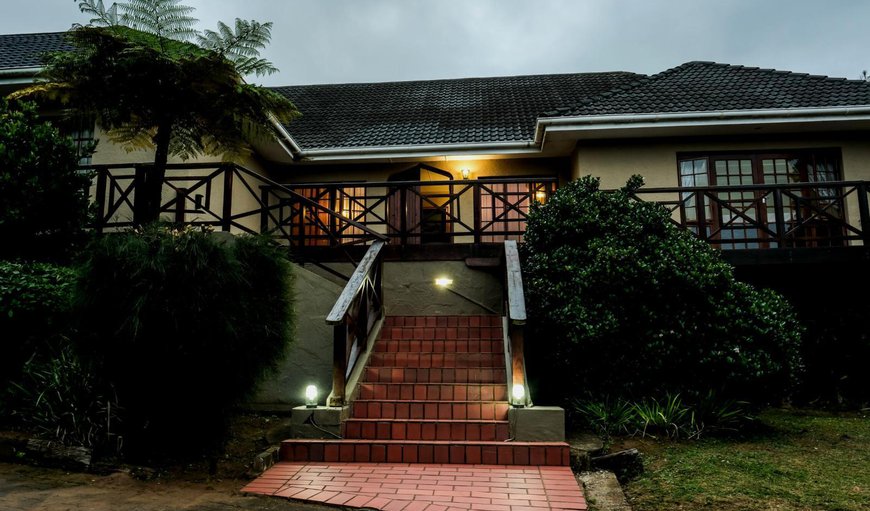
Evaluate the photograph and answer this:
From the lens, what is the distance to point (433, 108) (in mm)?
14625

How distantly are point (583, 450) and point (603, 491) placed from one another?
32.1 inches

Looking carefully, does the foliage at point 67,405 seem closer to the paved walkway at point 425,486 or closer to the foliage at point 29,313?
the foliage at point 29,313

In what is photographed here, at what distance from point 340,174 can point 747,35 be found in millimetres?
122201

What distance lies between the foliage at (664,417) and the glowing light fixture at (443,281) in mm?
2974

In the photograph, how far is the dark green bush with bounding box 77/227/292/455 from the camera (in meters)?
4.70

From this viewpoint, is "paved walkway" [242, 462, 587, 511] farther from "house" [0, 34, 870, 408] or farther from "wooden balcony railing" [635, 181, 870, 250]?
"wooden balcony railing" [635, 181, 870, 250]

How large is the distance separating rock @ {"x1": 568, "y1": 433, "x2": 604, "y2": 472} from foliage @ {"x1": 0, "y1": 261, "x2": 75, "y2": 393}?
5049mm

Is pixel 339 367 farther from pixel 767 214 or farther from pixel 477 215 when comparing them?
pixel 767 214

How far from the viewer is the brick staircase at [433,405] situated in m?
5.13

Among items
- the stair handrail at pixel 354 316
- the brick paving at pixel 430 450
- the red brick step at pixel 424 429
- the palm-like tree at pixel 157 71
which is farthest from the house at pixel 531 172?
the red brick step at pixel 424 429

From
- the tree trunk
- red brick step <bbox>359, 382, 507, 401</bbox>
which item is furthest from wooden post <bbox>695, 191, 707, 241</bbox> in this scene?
the tree trunk

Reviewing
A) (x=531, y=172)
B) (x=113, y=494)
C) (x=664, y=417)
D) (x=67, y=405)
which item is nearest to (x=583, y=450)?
(x=664, y=417)

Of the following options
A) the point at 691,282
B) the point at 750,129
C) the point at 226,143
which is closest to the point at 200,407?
the point at 226,143

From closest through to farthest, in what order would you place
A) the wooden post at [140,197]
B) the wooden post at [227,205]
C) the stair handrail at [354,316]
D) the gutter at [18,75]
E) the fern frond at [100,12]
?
the stair handrail at [354,316] → the fern frond at [100,12] → the wooden post at [140,197] → the wooden post at [227,205] → the gutter at [18,75]
